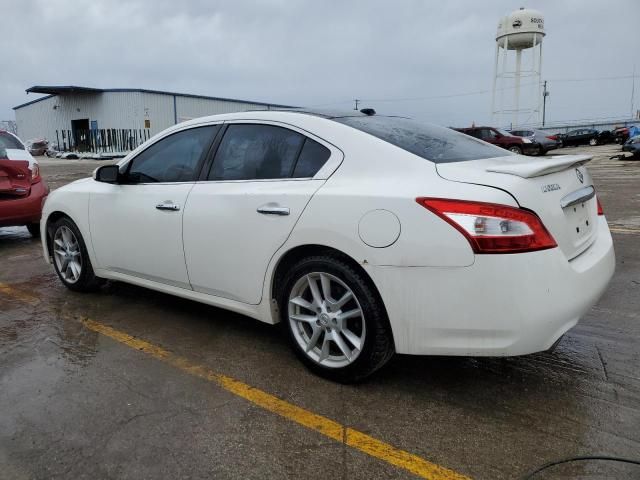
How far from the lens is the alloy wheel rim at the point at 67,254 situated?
4637 mm

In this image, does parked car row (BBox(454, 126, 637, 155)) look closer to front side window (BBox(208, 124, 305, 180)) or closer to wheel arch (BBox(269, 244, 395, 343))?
front side window (BBox(208, 124, 305, 180))

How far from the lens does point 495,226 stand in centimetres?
238

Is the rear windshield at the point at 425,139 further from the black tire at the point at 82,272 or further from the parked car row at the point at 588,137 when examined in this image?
the parked car row at the point at 588,137

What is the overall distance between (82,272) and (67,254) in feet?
1.01

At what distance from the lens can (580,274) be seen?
2574 millimetres

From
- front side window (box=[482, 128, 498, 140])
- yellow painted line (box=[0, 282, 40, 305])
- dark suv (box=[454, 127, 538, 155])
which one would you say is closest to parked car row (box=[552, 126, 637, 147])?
dark suv (box=[454, 127, 538, 155])

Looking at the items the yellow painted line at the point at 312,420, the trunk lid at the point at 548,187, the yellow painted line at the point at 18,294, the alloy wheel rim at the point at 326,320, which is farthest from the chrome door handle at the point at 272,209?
the yellow painted line at the point at 18,294

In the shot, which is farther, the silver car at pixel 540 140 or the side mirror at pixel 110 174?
the silver car at pixel 540 140

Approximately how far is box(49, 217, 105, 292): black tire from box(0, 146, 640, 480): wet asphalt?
602 millimetres

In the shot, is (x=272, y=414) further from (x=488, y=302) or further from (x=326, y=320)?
(x=488, y=302)

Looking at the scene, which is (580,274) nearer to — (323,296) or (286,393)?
(323,296)

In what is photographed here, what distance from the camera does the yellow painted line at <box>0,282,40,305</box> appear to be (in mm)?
4578

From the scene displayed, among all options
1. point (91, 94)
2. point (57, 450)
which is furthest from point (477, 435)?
point (91, 94)

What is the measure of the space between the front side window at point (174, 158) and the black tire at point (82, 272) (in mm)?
886
